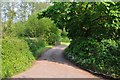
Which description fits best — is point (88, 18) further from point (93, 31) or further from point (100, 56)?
point (100, 56)

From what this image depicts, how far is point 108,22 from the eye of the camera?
32.9ft

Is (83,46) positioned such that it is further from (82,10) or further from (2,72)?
(2,72)

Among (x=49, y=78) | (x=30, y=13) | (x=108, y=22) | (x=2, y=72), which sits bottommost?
(x=49, y=78)

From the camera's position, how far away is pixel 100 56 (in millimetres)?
10133

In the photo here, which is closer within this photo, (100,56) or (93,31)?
(100,56)

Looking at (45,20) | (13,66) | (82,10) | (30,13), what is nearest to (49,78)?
(13,66)

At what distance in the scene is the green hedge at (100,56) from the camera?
972 centimetres

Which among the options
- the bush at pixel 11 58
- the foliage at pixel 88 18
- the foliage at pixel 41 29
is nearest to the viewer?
the bush at pixel 11 58

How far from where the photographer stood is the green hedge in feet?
31.9

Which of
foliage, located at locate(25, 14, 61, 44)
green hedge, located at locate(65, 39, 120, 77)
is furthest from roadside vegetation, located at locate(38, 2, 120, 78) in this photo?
foliage, located at locate(25, 14, 61, 44)

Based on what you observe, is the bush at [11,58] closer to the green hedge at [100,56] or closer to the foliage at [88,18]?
the green hedge at [100,56]

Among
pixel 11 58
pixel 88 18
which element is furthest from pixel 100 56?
pixel 11 58

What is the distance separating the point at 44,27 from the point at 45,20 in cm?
68

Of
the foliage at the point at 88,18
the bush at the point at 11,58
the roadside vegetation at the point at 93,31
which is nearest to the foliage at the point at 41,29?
the foliage at the point at 88,18
